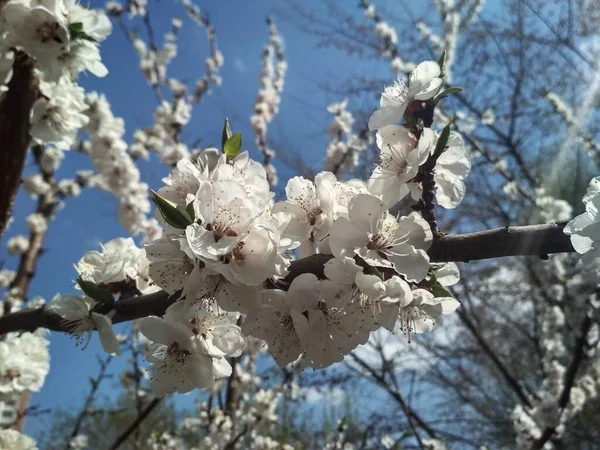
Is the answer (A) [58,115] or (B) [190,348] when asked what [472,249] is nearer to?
(B) [190,348]

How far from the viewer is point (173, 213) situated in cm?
66

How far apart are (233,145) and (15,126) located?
0.91m

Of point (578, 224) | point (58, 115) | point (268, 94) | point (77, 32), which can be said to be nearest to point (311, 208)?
point (578, 224)

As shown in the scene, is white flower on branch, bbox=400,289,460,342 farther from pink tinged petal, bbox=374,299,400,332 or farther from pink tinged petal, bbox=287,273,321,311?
pink tinged petal, bbox=287,273,321,311

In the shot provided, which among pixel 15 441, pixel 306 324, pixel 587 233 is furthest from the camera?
pixel 15 441

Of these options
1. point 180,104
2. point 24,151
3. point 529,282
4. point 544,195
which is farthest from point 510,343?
point 24,151

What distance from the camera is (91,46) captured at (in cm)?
128

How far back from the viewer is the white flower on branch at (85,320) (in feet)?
2.88

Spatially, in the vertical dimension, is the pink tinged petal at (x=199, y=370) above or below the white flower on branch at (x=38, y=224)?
below

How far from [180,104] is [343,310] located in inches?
123

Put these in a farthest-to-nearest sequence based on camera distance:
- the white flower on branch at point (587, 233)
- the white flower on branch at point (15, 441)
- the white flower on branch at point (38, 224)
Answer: the white flower on branch at point (38, 224)
the white flower on branch at point (15, 441)
the white flower on branch at point (587, 233)

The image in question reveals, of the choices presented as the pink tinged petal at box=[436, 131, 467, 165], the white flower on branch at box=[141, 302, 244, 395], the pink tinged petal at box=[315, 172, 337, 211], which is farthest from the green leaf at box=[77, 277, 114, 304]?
the pink tinged petal at box=[436, 131, 467, 165]

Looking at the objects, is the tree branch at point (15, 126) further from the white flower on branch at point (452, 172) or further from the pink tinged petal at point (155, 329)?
the white flower on branch at point (452, 172)

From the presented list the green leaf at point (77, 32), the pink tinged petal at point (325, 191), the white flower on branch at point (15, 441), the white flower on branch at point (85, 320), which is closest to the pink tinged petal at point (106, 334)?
the white flower on branch at point (85, 320)
